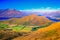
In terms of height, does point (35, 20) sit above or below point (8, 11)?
below

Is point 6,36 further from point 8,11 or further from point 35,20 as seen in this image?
point 8,11

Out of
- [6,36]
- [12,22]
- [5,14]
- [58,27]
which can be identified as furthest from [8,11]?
[58,27]

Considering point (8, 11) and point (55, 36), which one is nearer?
point (55, 36)

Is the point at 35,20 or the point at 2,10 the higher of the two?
the point at 2,10

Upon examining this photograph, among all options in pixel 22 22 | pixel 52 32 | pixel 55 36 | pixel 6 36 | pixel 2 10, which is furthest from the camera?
pixel 2 10

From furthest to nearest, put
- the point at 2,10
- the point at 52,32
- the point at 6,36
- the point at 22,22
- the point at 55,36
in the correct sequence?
the point at 2,10, the point at 22,22, the point at 6,36, the point at 52,32, the point at 55,36

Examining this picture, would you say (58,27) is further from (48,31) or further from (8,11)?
(8,11)


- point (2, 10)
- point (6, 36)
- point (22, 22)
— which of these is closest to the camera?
point (6, 36)

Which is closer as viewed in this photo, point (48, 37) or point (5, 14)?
point (48, 37)

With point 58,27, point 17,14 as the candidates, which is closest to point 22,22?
point 17,14
